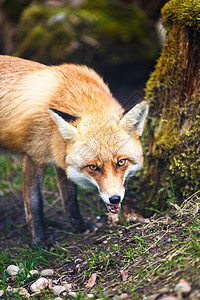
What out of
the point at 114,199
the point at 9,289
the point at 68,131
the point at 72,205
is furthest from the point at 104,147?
the point at 9,289

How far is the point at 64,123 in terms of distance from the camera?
11.5ft

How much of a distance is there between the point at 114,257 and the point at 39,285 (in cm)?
86

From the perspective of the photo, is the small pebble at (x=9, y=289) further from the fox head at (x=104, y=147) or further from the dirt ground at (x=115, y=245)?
the fox head at (x=104, y=147)

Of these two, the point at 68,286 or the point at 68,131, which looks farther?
the point at 68,131

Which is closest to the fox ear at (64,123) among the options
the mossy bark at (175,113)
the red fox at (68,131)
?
the red fox at (68,131)

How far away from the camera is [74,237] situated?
4391 mm

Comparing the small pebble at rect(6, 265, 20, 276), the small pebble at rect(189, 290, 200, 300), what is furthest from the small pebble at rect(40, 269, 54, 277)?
the small pebble at rect(189, 290, 200, 300)

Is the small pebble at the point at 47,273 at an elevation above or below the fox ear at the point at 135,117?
below

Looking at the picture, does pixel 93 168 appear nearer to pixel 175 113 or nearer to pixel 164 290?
pixel 175 113

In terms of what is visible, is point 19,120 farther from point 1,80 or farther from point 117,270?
point 117,270

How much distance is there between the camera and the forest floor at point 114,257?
2699 mm

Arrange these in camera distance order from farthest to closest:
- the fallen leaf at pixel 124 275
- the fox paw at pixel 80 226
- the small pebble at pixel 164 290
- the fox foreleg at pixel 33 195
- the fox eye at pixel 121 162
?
the fox paw at pixel 80 226 → the fox foreleg at pixel 33 195 → the fox eye at pixel 121 162 → the fallen leaf at pixel 124 275 → the small pebble at pixel 164 290

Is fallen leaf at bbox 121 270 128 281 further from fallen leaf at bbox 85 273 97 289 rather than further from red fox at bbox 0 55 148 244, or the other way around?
red fox at bbox 0 55 148 244

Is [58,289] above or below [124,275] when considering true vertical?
below
